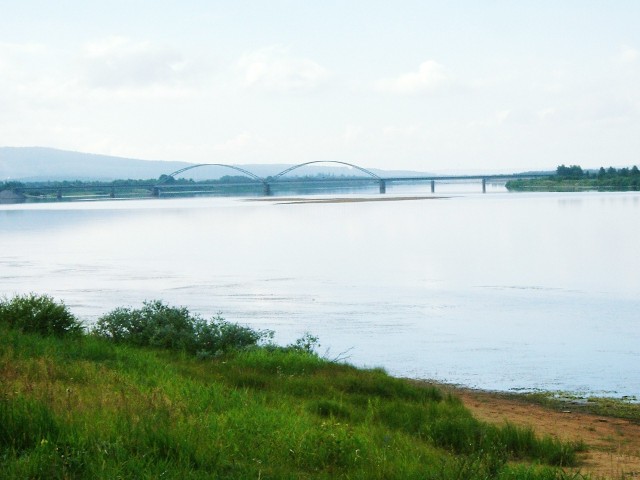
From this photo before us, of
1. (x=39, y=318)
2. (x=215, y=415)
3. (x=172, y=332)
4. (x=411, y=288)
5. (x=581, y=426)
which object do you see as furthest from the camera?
(x=411, y=288)

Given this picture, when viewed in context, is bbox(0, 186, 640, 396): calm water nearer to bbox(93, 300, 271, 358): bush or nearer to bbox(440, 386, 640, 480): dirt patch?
bbox(440, 386, 640, 480): dirt patch

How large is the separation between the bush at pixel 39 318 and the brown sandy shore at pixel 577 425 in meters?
6.31

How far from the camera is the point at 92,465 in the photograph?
687 centimetres

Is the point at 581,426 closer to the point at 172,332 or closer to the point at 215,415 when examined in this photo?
the point at 215,415

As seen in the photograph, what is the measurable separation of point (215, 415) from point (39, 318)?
7.27 metres

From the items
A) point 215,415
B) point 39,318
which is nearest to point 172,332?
point 39,318

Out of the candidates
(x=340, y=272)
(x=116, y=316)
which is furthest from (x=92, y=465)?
(x=340, y=272)

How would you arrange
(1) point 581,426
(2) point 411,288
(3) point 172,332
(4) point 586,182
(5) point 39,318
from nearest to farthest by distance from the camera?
1. (1) point 581,426
2. (5) point 39,318
3. (3) point 172,332
4. (2) point 411,288
5. (4) point 586,182

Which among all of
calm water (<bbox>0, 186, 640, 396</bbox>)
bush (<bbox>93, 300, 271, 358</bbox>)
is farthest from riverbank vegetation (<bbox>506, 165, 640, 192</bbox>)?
bush (<bbox>93, 300, 271, 358</bbox>)

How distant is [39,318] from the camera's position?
621 inches

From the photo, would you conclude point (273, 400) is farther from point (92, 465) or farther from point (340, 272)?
point (340, 272)

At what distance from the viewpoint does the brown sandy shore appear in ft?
32.5

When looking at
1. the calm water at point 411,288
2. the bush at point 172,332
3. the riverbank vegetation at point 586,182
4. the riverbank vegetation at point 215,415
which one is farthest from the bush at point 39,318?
the riverbank vegetation at point 586,182

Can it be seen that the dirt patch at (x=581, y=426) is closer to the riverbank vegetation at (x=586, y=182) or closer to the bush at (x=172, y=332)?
the bush at (x=172, y=332)
